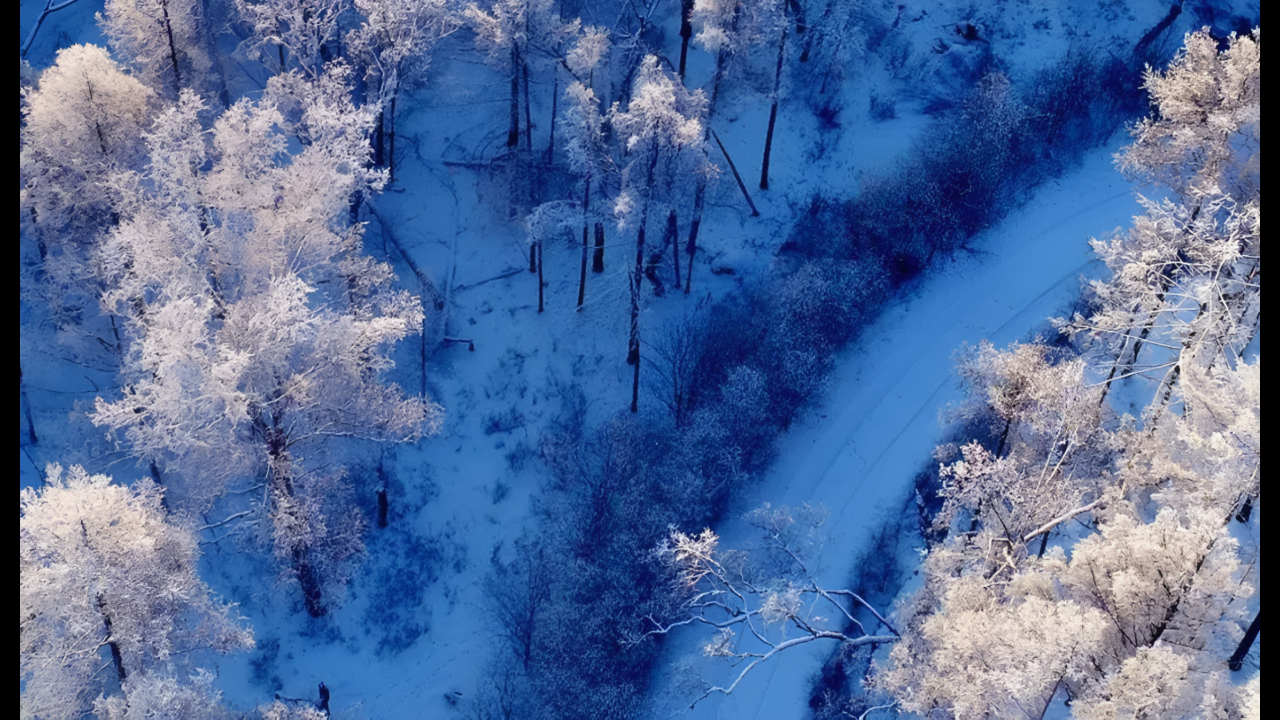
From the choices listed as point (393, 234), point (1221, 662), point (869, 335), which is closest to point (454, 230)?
point (393, 234)

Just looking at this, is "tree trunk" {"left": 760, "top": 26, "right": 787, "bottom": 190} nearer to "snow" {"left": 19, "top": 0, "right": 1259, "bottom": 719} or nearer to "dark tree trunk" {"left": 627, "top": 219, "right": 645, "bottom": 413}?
"snow" {"left": 19, "top": 0, "right": 1259, "bottom": 719}

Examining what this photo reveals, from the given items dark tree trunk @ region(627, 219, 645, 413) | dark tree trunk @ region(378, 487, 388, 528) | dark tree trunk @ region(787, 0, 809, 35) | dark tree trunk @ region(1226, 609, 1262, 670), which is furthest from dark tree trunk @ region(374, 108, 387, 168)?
dark tree trunk @ region(1226, 609, 1262, 670)

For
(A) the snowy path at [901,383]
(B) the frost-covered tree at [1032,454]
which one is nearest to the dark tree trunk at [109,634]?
(A) the snowy path at [901,383]

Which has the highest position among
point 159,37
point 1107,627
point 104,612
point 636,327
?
point 159,37

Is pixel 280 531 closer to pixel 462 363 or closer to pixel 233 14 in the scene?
pixel 462 363

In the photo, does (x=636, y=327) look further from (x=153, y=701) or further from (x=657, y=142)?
(x=153, y=701)

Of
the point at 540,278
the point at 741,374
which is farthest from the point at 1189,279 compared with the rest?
the point at 540,278
